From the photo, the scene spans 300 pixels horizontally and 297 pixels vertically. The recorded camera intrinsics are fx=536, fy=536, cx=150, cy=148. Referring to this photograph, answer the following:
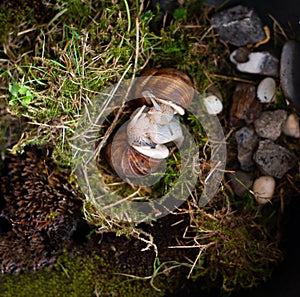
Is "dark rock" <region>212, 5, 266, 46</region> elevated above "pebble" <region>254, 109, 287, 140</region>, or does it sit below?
above

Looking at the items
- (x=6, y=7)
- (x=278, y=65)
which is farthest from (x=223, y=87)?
(x=6, y=7)

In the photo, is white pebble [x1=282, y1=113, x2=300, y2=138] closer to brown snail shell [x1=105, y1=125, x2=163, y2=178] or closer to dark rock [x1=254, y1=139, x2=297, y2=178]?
dark rock [x1=254, y1=139, x2=297, y2=178]

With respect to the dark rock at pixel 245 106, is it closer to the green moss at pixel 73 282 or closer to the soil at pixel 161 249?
the soil at pixel 161 249

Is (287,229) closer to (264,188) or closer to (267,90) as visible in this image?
(264,188)

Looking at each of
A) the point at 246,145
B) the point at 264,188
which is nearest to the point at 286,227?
the point at 264,188

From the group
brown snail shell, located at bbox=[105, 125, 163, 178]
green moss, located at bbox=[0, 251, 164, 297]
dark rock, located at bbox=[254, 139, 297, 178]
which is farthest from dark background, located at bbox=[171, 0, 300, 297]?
brown snail shell, located at bbox=[105, 125, 163, 178]
